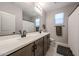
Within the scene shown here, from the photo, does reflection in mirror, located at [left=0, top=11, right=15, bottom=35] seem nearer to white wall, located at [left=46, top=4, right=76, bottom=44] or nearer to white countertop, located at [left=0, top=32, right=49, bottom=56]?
white countertop, located at [left=0, top=32, right=49, bottom=56]

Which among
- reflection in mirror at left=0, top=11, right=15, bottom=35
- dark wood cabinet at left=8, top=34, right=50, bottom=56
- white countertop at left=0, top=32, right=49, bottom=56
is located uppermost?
reflection in mirror at left=0, top=11, right=15, bottom=35

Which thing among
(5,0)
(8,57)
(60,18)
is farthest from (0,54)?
(60,18)

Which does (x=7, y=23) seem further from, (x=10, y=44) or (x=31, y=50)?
(x=31, y=50)

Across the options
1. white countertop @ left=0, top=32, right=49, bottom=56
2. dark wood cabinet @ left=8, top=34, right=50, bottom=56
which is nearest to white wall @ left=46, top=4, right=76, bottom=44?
dark wood cabinet @ left=8, top=34, right=50, bottom=56

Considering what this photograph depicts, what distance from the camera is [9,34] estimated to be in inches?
51.5

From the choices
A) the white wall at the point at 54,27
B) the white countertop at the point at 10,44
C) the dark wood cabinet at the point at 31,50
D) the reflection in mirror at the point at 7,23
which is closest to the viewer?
the white countertop at the point at 10,44

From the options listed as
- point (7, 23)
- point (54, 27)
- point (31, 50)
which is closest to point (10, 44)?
point (31, 50)

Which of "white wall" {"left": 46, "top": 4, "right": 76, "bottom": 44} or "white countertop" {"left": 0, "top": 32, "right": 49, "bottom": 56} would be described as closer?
Answer: "white countertop" {"left": 0, "top": 32, "right": 49, "bottom": 56}

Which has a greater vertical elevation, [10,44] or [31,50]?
[10,44]

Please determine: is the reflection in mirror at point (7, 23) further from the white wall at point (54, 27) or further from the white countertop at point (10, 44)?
the white wall at point (54, 27)

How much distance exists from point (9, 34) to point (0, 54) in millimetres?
841

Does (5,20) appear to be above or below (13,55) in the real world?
above

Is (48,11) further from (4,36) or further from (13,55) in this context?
(13,55)

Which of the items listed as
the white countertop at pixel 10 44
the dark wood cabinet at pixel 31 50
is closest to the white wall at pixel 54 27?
the dark wood cabinet at pixel 31 50
